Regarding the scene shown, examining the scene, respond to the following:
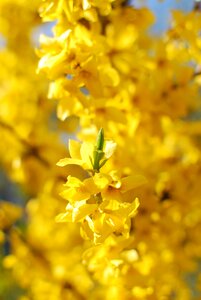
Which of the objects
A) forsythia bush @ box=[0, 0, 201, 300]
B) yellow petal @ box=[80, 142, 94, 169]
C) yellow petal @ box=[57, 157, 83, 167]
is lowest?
forsythia bush @ box=[0, 0, 201, 300]

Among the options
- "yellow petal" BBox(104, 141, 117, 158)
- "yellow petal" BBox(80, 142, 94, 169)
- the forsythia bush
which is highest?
"yellow petal" BBox(80, 142, 94, 169)

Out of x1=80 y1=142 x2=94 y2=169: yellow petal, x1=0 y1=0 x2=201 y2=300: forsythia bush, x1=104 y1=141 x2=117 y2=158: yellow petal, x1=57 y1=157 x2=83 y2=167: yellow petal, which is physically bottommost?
x1=0 y1=0 x2=201 y2=300: forsythia bush

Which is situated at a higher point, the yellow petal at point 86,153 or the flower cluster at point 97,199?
the yellow petal at point 86,153

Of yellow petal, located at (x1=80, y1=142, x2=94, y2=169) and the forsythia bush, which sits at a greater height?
yellow petal, located at (x1=80, y1=142, x2=94, y2=169)

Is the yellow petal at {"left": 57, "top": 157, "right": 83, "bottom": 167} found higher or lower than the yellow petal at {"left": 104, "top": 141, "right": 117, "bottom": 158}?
higher

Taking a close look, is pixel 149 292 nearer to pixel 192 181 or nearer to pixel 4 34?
pixel 192 181

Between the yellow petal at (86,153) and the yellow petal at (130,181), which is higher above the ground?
the yellow petal at (86,153)

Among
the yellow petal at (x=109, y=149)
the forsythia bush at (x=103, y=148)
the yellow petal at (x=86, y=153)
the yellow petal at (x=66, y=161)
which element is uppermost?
the yellow petal at (x=66, y=161)

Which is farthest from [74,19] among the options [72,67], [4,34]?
[4,34]
